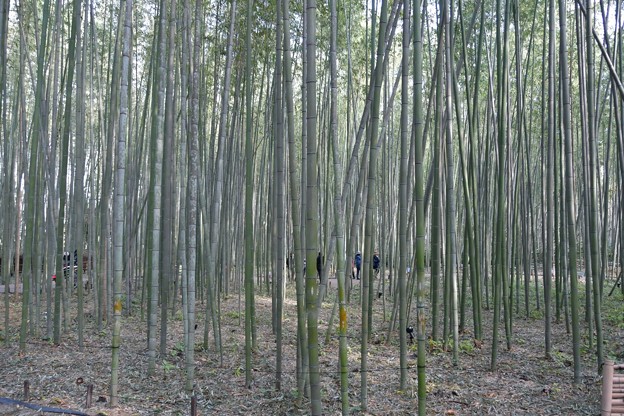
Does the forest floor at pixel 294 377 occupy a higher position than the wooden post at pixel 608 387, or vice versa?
the wooden post at pixel 608 387

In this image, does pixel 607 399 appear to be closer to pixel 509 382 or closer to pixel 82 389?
pixel 509 382

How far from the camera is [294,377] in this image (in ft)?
12.9

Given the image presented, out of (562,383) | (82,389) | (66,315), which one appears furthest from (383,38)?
(66,315)

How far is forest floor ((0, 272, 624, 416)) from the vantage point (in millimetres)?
3365

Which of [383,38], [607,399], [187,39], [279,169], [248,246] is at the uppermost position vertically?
[187,39]

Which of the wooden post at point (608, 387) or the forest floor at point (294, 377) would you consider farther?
the forest floor at point (294, 377)

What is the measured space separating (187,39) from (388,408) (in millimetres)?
2823

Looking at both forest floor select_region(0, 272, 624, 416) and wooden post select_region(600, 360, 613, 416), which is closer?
wooden post select_region(600, 360, 613, 416)

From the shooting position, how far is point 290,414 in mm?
3223

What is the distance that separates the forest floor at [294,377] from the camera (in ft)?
11.0

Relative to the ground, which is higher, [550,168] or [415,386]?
[550,168]

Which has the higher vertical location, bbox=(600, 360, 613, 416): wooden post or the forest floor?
bbox=(600, 360, 613, 416): wooden post

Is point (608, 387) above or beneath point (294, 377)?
above

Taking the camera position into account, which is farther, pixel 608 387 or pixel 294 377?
pixel 294 377
